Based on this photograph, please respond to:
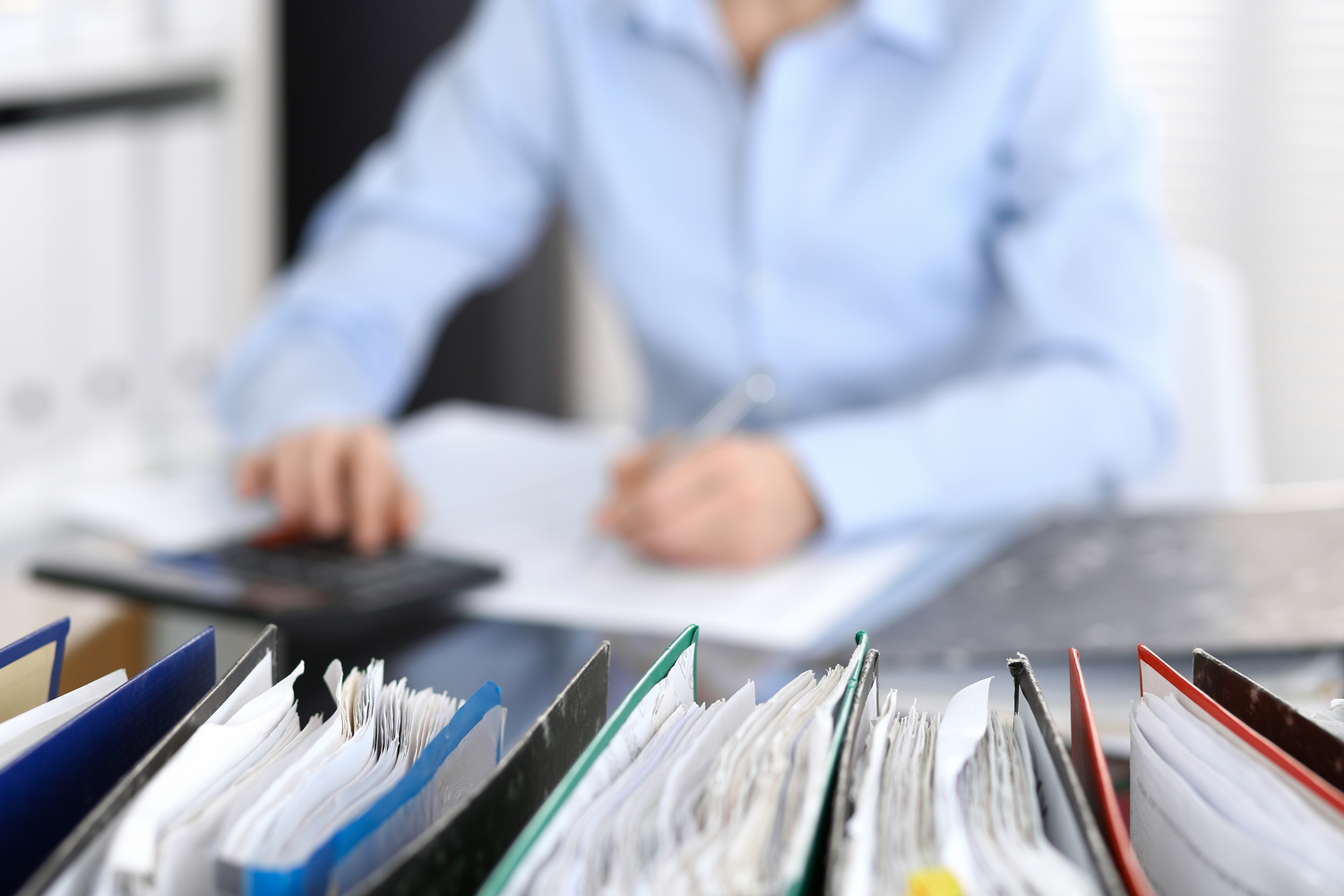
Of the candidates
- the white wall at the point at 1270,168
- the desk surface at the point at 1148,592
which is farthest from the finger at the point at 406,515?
the white wall at the point at 1270,168

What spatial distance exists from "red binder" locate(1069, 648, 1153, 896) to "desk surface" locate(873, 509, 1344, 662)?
13.6 inches

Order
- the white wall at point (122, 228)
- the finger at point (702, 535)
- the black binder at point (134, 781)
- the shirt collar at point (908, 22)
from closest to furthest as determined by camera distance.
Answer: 1. the black binder at point (134, 781)
2. the finger at point (702, 535)
3. the shirt collar at point (908, 22)
4. the white wall at point (122, 228)

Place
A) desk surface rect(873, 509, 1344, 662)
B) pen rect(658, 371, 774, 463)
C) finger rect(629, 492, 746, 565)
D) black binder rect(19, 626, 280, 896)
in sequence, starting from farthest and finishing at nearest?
pen rect(658, 371, 774, 463) → finger rect(629, 492, 746, 565) → desk surface rect(873, 509, 1344, 662) → black binder rect(19, 626, 280, 896)

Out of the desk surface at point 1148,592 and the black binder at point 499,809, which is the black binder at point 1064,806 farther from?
the desk surface at point 1148,592

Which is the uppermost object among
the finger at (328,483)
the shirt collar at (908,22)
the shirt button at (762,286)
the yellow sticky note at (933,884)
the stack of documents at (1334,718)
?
the shirt collar at (908,22)

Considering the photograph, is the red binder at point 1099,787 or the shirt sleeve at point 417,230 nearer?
the red binder at point 1099,787

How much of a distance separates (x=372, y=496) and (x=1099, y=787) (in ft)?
2.12

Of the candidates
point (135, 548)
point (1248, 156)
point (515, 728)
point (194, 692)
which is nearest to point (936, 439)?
point (515, 728)

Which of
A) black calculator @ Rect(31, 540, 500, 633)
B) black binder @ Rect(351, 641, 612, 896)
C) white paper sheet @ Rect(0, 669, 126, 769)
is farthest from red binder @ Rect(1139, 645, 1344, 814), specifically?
black calculator @ Rect(31, 540, 500, 633)

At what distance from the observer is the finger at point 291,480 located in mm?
855

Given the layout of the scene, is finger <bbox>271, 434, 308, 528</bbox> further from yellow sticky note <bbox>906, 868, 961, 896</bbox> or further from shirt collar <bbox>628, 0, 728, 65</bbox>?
yellow sticky note <bbox>906, 868, 961, 896</bbox>

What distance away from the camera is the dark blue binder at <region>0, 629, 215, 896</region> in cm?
25

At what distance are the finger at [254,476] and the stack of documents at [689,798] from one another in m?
0.69

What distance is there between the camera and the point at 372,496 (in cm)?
82
